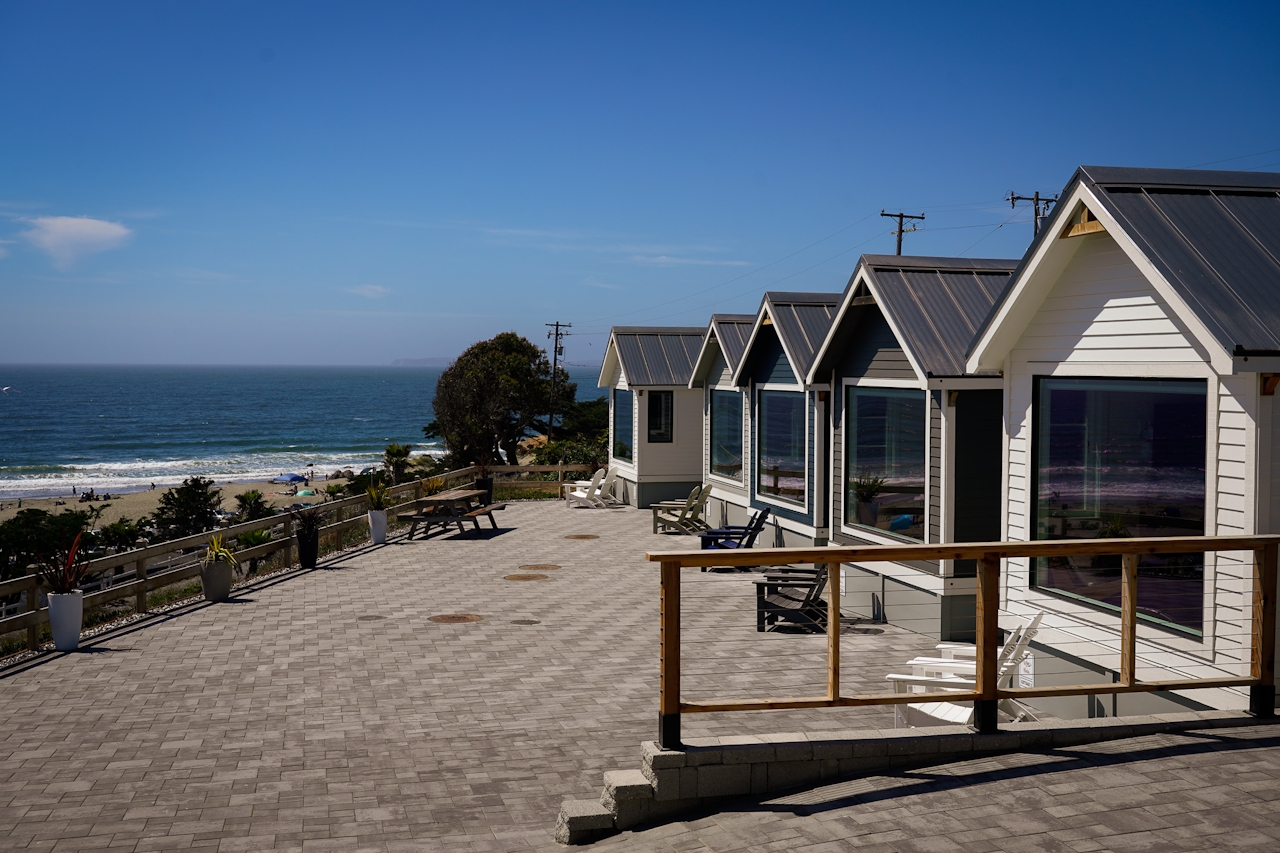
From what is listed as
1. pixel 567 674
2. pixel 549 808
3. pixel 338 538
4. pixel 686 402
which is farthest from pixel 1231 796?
pixel 686 402

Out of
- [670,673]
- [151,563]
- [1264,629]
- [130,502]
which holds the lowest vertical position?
[130,502]

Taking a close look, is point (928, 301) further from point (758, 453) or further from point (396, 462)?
point (396, 462)

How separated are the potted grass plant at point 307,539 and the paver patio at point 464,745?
227 centimetres

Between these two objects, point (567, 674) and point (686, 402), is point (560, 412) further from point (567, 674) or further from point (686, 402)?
point (567, 674)

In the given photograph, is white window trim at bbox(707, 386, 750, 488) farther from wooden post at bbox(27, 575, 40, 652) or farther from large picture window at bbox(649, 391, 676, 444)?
wooden post at bbox(27, 575, 40, 652)

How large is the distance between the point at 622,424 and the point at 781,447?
1001cm

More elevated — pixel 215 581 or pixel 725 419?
pixel 725 419

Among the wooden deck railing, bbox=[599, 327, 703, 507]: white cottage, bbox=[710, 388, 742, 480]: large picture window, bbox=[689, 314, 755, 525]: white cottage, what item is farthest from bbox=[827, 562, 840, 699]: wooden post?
bbox=[599, 327, 703, 507]: white cottage

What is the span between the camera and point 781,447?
17625 mm

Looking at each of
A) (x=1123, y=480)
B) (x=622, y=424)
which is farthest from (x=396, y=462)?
(x=1123, y=480)

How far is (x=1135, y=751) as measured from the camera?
18.8 ft

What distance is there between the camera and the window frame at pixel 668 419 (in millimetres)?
25281

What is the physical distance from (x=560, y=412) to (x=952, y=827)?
5665cm

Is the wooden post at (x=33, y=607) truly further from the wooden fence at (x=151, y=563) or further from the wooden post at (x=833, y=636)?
the wooden post at (x=833, y=636)
